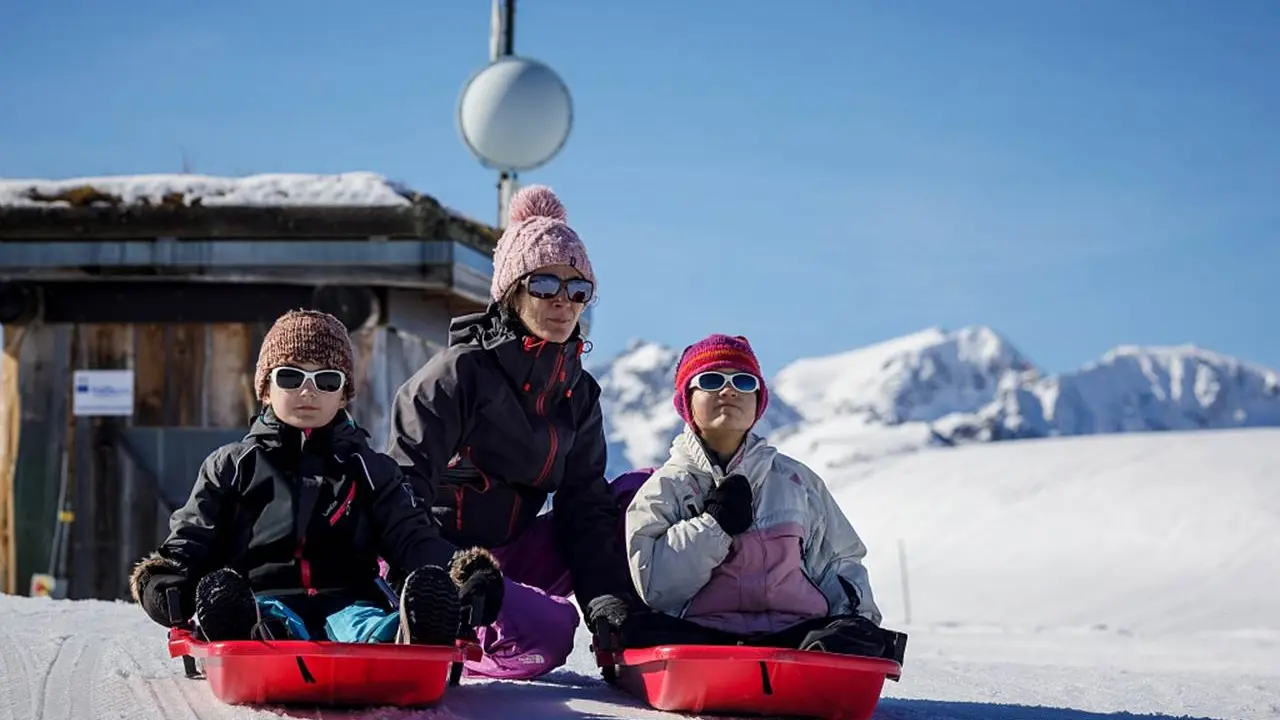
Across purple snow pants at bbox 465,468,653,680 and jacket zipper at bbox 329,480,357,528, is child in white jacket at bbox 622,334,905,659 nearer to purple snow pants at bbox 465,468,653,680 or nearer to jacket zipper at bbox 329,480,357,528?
purple snow pants at bbox 465,468,653,680

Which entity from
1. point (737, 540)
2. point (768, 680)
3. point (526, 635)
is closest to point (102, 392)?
point (526, 635)

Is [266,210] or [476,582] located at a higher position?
[266,210]

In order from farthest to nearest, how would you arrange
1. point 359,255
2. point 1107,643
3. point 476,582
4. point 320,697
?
point 1107,643
point 359,255
point 476,582
point 320,697

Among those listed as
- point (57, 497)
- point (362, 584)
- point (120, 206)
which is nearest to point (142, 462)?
point (57, 497)

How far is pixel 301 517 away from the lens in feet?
11.8

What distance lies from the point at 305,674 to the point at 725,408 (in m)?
1.23

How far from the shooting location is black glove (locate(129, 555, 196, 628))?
11.2 ft

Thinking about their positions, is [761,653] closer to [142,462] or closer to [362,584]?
[362,584]

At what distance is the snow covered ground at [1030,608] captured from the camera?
389cm

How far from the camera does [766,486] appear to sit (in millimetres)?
3783

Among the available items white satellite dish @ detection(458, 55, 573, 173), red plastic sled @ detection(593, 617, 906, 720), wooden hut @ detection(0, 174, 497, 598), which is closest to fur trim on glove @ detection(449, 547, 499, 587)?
red plastic sled @ detection(593, 617, 906, 720)

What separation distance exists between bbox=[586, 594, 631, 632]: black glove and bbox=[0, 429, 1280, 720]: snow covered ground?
0.64 feet

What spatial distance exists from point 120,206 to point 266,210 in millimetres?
813

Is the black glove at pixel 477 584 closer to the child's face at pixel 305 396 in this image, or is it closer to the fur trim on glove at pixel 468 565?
the fur trim on glove at pixel 468 565
